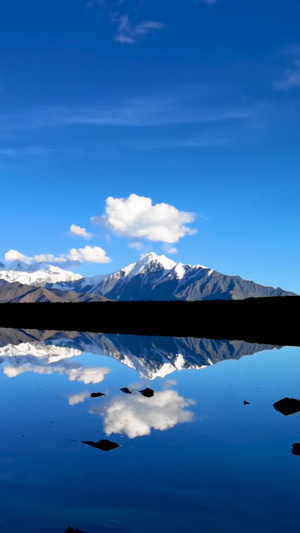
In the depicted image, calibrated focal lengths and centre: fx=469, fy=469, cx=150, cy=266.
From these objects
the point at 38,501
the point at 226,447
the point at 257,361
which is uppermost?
the point at 257,361

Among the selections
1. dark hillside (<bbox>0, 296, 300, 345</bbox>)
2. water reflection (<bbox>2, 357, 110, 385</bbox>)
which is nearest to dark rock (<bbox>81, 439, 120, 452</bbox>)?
water reflection (<bbox>2, 357, 110, 385</bbox>)

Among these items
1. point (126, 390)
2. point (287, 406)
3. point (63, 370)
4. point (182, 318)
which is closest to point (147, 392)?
point (126, 390)

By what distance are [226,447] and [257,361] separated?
18.4 meters

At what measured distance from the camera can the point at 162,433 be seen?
13.4 meters

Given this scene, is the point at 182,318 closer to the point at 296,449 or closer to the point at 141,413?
the point at 141,413

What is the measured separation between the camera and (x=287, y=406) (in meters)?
16.4

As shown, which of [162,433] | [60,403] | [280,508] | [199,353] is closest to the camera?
[280,508]

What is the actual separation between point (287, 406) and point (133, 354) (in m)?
17.4

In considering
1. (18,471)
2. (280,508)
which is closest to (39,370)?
(18,471)

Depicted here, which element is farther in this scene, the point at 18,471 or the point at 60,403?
the point at 60,403

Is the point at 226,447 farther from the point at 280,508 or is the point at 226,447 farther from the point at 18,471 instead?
the point at 18,471

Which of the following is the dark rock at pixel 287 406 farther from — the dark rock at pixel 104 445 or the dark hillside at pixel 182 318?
the dark hillside at pixel 182 318

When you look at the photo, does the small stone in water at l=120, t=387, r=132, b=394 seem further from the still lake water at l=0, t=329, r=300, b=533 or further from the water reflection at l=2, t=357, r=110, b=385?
the water reflection at l=2, t=357, r=110, b=385

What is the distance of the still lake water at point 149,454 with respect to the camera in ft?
28.1
